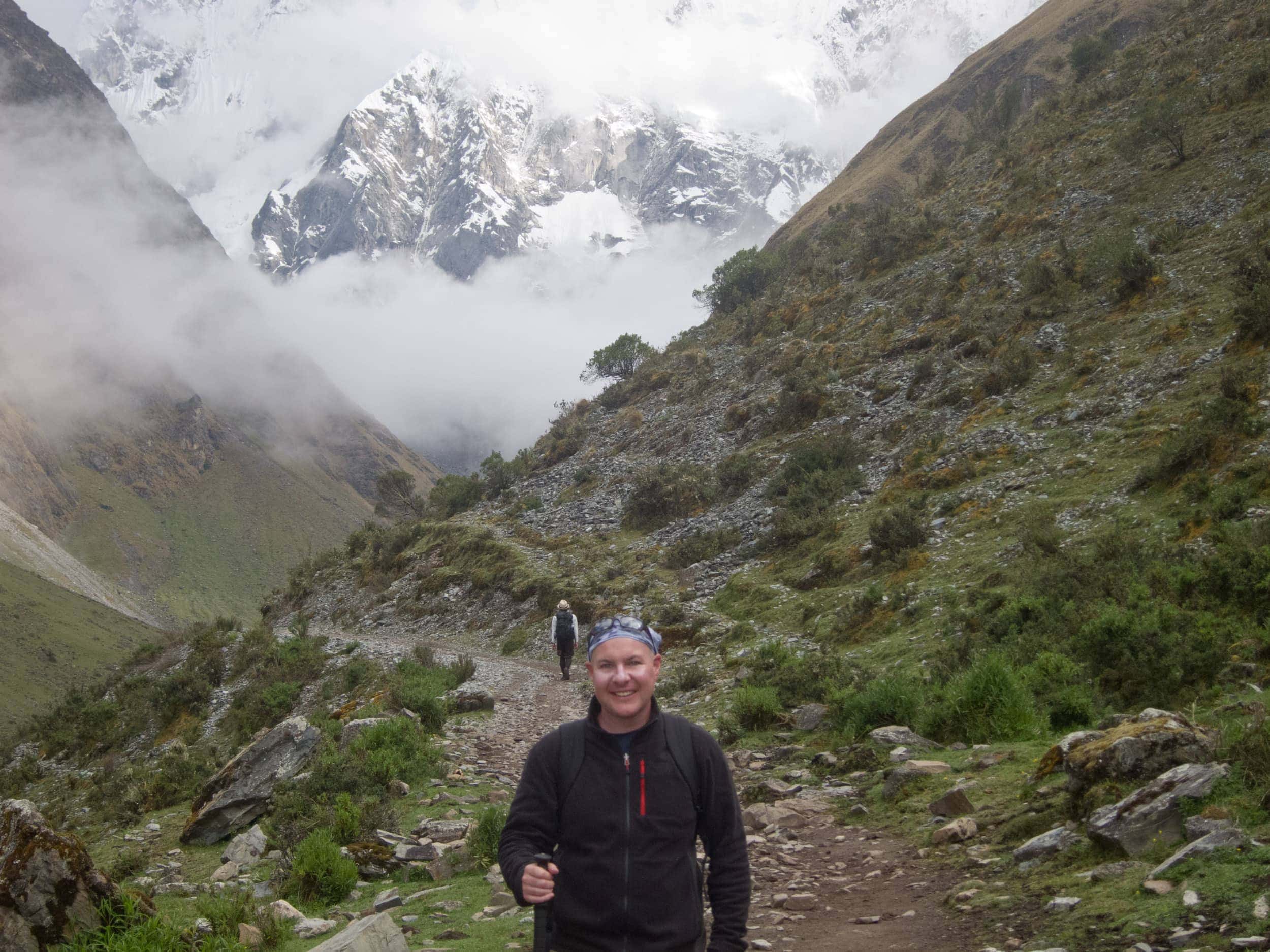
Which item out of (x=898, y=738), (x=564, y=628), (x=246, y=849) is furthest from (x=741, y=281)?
(x=246, y=849)

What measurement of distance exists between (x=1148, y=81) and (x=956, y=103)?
41119mm

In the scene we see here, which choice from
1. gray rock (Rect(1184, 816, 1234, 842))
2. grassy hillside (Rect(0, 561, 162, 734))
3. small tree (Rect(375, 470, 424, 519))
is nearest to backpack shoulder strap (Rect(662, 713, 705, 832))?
gray rock (Rect(1184, 816, 1234, 842))

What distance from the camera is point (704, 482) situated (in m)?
34.1

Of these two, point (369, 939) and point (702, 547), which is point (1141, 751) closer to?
point (369, 939)

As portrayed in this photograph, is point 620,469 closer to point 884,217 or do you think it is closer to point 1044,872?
point 884,217

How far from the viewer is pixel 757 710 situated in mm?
12477

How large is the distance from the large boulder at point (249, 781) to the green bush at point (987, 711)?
30.3 feet

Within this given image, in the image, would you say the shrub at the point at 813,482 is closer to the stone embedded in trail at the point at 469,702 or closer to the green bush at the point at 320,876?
the stone embedded in trail at the point at 469,702

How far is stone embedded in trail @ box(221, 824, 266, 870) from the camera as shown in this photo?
9.69m

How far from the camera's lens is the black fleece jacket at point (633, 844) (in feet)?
12.2

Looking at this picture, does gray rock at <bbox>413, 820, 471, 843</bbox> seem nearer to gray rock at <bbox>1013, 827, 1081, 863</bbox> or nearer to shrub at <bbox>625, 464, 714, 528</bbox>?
gray rock at <bbox>1013, 827, 1081, 863</bbox>

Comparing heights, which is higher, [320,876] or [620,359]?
[620,359]

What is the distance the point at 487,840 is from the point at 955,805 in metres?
4.78

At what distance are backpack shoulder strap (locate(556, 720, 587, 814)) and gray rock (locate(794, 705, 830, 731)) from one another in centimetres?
858
